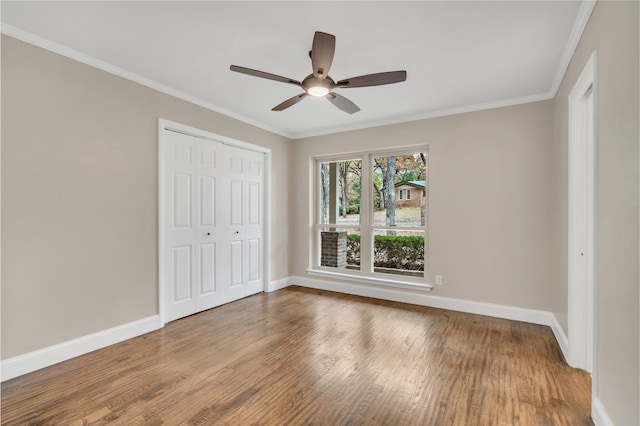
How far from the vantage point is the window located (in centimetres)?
438

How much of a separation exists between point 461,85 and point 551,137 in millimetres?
1219

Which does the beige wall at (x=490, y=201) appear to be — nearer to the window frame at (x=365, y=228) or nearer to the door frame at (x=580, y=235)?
the window frame at (x=365, y=228)

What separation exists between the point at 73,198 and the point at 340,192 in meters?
3.51

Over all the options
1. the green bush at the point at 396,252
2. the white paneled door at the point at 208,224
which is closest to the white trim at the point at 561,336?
the green bush at the point at 396,252

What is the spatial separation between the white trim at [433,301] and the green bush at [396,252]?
0.40 m

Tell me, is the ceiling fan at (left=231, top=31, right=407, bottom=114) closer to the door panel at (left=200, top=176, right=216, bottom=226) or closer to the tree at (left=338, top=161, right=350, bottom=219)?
the door panel at (left=200, top=176, right=216, bottom=226)

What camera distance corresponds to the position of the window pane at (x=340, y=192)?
4910 mm

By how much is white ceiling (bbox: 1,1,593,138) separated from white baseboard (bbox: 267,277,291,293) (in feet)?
9.37

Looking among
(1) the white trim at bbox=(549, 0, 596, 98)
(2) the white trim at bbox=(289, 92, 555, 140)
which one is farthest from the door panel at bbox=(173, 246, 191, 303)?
(1) the white trim at bbox=(549, 0, 596, 98)

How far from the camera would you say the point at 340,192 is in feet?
16.7

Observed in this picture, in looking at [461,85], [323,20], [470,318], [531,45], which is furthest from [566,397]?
[323,20]

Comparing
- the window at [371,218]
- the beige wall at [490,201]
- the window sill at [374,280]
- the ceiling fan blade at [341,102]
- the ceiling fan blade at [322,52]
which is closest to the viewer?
the ceiling fan blade at [322,52]

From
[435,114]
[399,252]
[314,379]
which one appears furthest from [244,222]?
[435,114]

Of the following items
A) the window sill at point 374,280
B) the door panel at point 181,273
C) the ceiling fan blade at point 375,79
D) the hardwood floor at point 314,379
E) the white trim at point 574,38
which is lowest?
the hardwood floor at point 314,379
